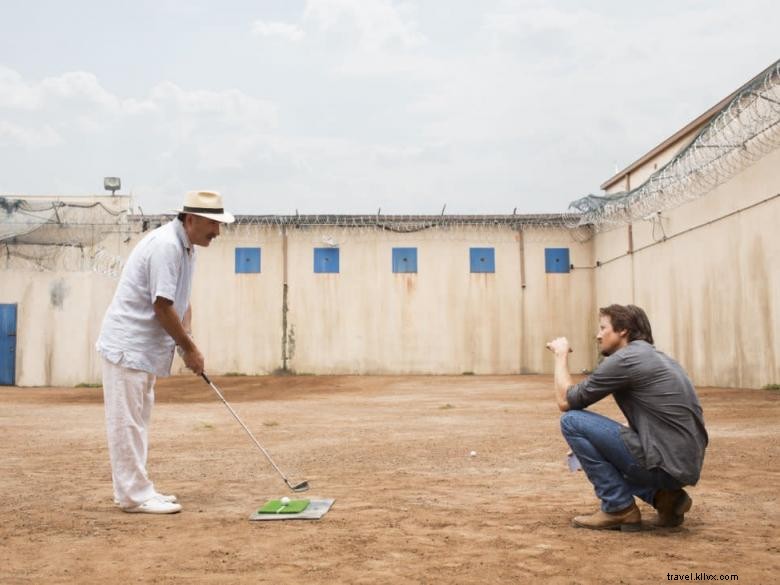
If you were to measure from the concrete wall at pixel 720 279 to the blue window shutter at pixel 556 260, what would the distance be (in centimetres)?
300

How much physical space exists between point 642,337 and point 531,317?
17.6 meters

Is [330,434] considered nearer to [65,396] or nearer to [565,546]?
[565,546]

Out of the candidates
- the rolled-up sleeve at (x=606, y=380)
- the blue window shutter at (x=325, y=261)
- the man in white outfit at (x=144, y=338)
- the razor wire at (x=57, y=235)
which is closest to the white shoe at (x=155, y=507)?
the man in white outfit at (x=144, y=338)

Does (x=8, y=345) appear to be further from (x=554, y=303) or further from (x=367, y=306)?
(x=554, y=303)

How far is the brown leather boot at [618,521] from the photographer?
3.86 m

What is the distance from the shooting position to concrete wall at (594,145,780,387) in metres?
12.9

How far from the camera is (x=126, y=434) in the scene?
4.44 m

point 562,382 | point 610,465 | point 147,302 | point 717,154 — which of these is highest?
point 717,154

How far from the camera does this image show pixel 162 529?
159 inches

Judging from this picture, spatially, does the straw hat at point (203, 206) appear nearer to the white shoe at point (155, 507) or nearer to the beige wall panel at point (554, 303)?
the white shoe at point (155, 507)

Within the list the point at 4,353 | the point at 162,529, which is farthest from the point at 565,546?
the point at 4,353

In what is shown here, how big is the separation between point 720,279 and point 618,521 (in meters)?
11.8

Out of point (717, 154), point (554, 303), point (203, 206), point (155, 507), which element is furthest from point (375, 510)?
point (554, 303)

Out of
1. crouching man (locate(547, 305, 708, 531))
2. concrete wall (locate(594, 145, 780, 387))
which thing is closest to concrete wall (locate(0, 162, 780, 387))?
concrete wall (locate(594, 145, 780, 387))
